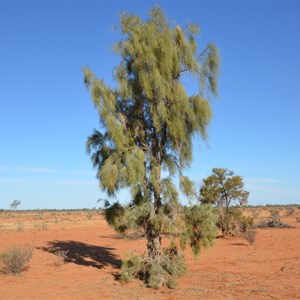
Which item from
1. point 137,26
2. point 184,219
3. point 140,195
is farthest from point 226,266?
point 137,26

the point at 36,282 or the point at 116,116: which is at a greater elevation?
the point at 116,116

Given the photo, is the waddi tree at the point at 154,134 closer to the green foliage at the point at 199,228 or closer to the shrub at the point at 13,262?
the green foliage at the point at 199,228

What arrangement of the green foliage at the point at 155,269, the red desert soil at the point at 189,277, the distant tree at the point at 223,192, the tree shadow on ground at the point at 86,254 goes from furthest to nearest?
the distant tree at the point at 223,192 → the tree shadow on ground at the point at 86,254 → the green foliage at the point at 155,269 → the red desert soil at the point at 189,277

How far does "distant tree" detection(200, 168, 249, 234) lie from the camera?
25.7m

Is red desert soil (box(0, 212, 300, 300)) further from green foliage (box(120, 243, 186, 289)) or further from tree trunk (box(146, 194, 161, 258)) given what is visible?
tree trunk (box(146, 194, 161, 258))

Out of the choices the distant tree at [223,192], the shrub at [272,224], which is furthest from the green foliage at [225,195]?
the shrub at [272,224]

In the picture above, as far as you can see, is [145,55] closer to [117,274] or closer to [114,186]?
[114,186]

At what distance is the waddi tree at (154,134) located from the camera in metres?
12.2

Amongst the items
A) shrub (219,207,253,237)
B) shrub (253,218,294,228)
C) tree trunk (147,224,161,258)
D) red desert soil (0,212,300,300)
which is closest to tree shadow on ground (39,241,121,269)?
red desert soil (0,212,300,300)

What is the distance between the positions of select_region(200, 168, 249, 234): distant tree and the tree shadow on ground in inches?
289

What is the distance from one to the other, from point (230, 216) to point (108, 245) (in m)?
8.06

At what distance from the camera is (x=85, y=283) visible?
12914 millimetres

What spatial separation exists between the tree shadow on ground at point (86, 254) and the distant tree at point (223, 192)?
7328mm

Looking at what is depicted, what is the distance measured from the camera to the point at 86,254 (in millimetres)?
20438
